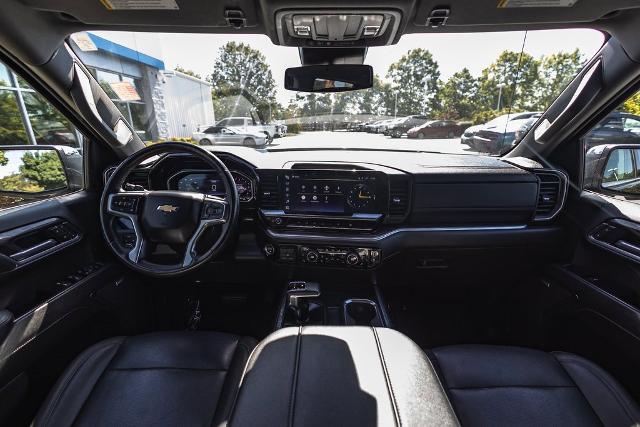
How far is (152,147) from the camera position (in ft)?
6.57

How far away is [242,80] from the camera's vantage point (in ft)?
7.95

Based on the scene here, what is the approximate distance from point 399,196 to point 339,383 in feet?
4.96

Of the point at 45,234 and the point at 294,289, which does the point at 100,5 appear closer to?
the point at 45,234

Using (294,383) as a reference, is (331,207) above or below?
above

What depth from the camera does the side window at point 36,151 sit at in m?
2.09

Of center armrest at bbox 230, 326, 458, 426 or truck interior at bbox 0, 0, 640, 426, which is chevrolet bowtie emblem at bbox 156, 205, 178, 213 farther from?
center armrest at bbox 230, 326, 458, 426

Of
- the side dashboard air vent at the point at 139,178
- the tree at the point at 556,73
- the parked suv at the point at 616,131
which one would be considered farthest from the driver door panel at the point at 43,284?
the parked suv at the point at 616,131

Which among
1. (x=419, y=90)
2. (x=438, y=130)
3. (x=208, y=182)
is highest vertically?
(x=419, y=90)

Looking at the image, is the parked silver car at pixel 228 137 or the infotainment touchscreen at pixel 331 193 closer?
the infotainment touchscreen at pixel 331 193

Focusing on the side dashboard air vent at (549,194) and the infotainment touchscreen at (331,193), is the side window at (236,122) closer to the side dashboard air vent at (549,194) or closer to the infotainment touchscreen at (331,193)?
the infotainment touchscreen at (331,193)

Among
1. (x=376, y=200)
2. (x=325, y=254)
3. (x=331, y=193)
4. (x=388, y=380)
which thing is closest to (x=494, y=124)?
(x=376, y=200)

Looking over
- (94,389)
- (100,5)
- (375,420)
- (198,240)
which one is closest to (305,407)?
(375,420)

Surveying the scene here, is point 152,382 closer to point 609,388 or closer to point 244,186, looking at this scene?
point 244,186

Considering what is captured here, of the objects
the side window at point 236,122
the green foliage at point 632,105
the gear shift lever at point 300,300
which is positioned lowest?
the gear shift lever at point 300,300
